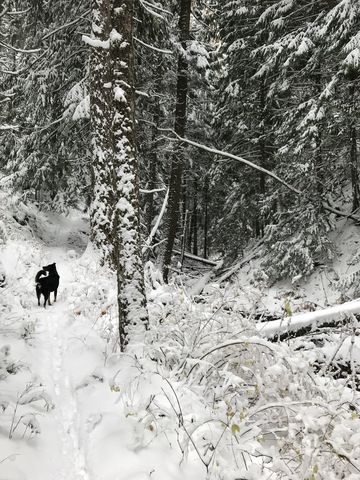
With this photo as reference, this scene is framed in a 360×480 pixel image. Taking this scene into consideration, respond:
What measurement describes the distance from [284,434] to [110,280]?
6.80 m

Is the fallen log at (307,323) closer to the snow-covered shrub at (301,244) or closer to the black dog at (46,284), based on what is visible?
the black dog at (46,284)

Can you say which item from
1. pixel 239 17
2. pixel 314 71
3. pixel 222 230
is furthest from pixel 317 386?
pixel 222 230

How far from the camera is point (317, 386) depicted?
3432mm

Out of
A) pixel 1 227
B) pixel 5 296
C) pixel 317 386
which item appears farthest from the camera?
pixel 1 227

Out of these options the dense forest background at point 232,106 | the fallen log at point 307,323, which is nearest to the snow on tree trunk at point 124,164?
the fallen log at point 307,323

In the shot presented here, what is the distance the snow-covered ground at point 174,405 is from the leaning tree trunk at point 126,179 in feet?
1.47

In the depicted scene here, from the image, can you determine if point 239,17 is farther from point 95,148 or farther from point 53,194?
point 53,194

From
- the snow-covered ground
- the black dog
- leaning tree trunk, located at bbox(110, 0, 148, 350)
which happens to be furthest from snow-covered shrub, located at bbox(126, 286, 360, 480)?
the black dog

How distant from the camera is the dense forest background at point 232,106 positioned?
10492 millimetres

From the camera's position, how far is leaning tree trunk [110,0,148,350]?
484cm

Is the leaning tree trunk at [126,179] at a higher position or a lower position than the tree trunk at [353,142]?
lower

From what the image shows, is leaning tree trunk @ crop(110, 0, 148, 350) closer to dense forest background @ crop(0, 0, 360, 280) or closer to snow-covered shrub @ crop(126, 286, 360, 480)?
snow-covered shrub @ crop(126, 286, 360, 480)

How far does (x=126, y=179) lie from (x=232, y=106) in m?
15.5

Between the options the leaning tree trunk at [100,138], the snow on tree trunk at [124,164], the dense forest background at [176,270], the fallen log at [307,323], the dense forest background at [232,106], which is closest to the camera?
the dense forest background at [176,270]
